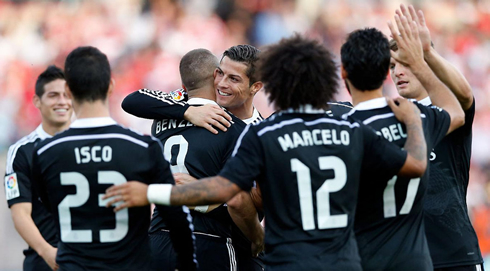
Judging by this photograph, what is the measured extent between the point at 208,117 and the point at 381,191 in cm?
178

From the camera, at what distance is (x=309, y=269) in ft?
12.6

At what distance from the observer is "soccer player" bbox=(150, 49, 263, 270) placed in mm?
5523

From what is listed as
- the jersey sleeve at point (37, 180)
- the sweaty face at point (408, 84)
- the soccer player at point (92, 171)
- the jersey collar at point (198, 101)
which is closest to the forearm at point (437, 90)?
the sweaty face at point (408, 84)

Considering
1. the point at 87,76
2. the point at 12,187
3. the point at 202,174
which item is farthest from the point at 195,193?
the point at 12,187

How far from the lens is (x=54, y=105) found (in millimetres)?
5445

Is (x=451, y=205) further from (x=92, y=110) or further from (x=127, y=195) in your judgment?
(x=92, y=110)

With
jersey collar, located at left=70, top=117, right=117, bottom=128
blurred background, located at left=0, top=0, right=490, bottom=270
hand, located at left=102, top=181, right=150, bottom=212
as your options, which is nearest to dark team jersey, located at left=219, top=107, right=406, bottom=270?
hand, located at left=102, top=181, right=150, bottom=212

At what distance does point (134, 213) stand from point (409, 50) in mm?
2304

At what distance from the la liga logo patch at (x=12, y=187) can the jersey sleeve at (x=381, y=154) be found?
265 centimetres

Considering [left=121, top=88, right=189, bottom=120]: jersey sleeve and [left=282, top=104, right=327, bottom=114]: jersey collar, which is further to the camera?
[left=121, top=88, right=189, bottom=120]: jersey sleeve

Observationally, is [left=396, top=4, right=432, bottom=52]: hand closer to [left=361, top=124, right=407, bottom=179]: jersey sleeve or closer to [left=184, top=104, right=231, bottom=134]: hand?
[left=361, top=124, right=407, bottom=179]: jersey sleeve

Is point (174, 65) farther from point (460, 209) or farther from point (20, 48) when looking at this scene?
point (460, 209)

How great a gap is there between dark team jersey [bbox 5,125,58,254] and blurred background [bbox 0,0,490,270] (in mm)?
6812

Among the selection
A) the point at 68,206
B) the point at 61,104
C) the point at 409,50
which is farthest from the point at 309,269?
the point at 61,104
